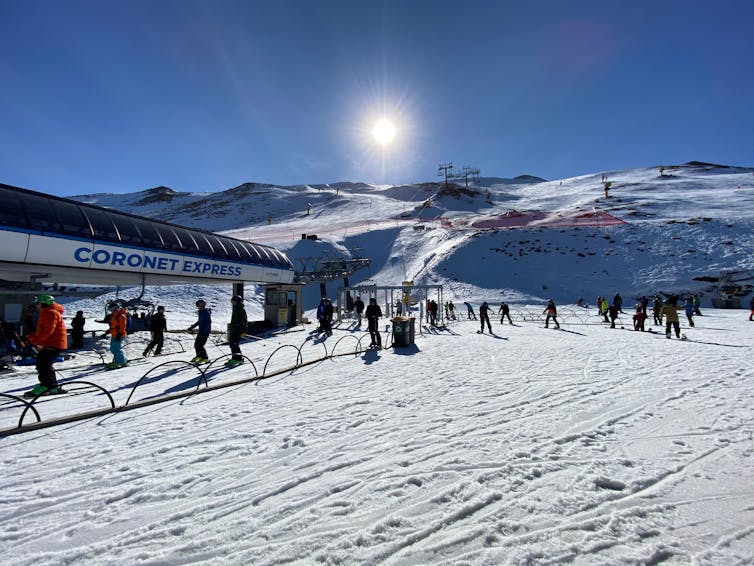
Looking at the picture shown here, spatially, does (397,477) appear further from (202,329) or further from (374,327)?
(374,327)

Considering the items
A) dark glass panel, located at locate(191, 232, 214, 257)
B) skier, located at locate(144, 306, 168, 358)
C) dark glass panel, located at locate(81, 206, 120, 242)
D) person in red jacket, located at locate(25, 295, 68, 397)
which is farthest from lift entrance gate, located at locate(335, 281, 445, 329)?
person in red jacket, located at locate(25, 295, 68, 397)

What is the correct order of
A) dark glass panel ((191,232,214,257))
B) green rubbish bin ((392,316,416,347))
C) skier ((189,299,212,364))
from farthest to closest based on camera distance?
1. dark glass panel ((191,232,214,257))
2. green rubbish bin ((392,316,416,347))
3. skier ((189,299,212,364))

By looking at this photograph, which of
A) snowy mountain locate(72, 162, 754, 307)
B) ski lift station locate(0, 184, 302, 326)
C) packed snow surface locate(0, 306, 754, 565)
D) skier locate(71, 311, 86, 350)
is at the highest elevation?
snowy mountain locate(72, 162, 754, 307)

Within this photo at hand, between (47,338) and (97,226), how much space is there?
7.06m

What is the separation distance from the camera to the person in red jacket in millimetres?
5820

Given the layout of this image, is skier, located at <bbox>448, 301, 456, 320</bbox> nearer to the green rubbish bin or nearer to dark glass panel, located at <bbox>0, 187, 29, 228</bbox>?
the green rubbish bin

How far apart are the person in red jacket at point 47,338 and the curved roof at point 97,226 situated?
5.69 m

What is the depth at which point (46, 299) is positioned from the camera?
235 inches

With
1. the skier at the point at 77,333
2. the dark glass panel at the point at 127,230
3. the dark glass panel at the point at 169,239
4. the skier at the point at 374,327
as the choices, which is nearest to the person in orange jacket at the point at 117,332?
the dark glass panel at the point at 127,230

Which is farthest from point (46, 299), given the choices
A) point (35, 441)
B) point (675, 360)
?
point (675, 360)

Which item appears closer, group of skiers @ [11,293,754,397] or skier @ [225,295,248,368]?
group of skiers @ [11,293,754,397]

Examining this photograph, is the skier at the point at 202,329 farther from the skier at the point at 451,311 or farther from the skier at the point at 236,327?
the skier at the point at 451,311

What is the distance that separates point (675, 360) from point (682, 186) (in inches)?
3362

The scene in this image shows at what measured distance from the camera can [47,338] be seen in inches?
233
